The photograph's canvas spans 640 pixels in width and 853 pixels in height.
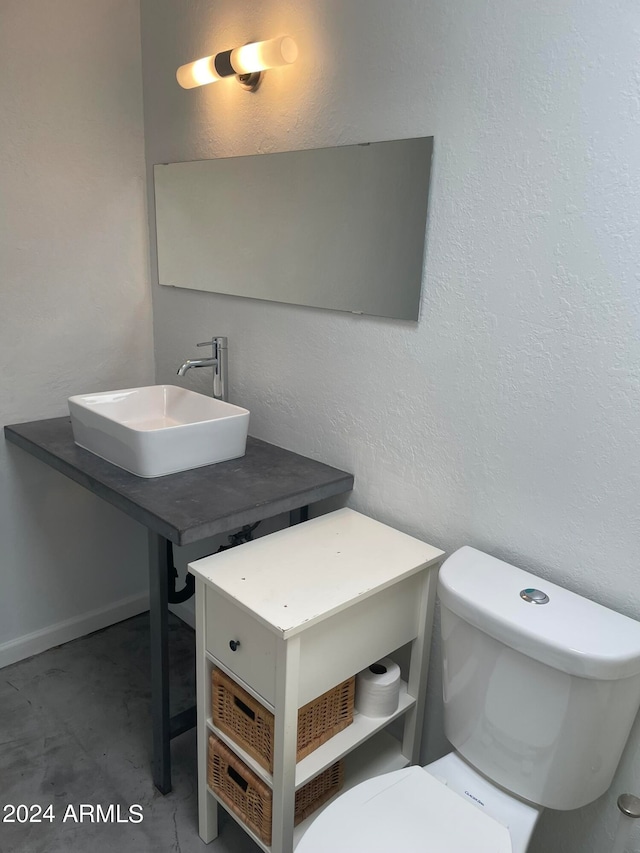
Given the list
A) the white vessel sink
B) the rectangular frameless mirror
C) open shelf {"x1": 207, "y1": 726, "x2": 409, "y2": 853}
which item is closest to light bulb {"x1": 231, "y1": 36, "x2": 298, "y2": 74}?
the rectangular frameless mirror

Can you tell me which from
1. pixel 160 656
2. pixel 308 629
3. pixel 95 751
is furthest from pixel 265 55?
pixel 95 751

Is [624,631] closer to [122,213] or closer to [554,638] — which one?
[554,638]

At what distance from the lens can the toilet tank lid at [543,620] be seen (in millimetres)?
1068

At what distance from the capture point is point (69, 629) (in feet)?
7.71

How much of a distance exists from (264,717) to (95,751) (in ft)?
2.82

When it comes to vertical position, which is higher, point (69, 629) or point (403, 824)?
point (403, 824)

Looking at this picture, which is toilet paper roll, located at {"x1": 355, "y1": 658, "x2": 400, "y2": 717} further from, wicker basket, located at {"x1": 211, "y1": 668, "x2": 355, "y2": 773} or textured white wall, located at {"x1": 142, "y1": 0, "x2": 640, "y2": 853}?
textured white wall, located at {"x1": 142, "y1": 0, "x2": 640, "y2": 853}

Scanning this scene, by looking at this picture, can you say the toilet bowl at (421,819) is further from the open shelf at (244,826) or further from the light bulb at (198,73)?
the light bulb at (198,73)

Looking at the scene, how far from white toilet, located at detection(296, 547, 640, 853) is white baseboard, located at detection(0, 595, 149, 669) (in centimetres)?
155

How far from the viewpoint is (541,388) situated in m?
1.29

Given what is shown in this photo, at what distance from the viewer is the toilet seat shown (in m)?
1.06

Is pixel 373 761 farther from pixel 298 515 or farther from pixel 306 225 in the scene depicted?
pixel 306 225

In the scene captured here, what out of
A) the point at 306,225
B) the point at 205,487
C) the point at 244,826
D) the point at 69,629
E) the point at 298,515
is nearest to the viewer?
the point at 244,826

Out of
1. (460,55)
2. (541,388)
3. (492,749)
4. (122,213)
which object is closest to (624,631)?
(492,749)
